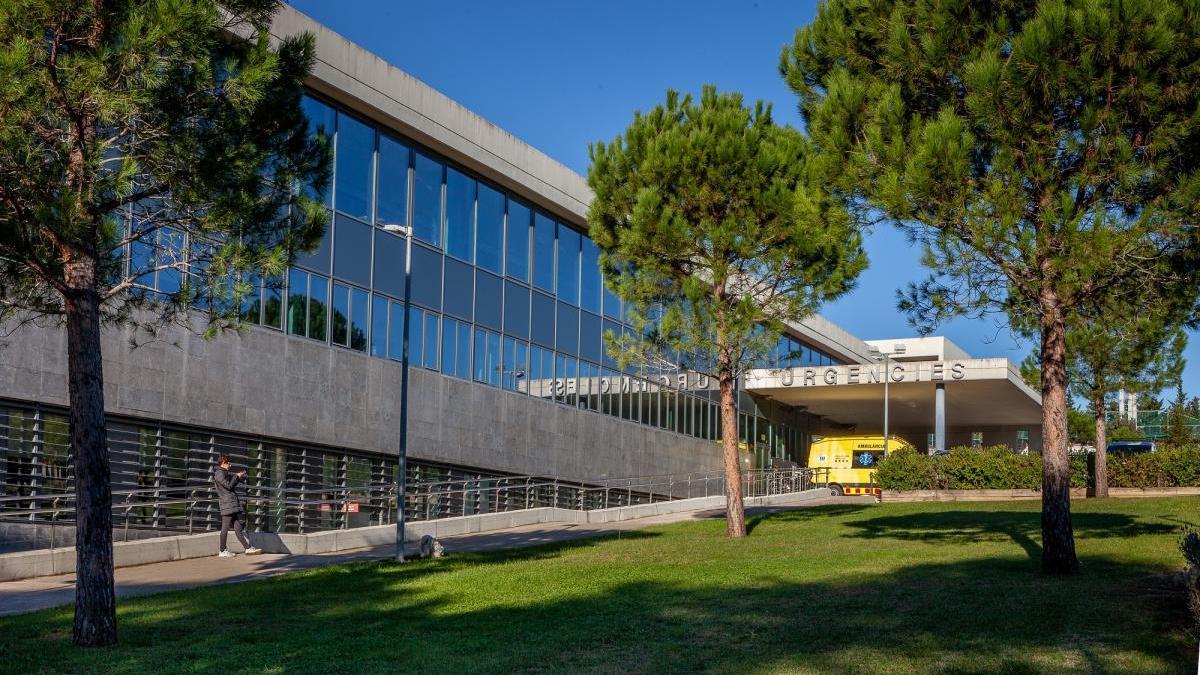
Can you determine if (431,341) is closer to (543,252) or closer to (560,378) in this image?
(543,252)

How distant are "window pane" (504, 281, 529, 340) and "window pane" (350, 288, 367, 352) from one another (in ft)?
20.6

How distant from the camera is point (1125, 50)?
14.7 meters

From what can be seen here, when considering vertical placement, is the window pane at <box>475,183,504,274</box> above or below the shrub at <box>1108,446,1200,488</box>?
above

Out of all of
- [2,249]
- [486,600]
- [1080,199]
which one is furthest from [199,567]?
[1080,199]

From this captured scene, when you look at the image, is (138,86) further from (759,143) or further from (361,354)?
(361,354)

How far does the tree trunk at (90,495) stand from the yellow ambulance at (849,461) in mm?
37032

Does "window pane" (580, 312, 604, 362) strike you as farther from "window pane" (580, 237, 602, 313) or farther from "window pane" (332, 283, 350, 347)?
"window pane" (332, 283, 350, 347)

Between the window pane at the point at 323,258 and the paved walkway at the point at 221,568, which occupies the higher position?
the window pane at the point at 323,258

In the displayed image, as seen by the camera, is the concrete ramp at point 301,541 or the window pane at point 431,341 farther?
the window pane at point 431,341

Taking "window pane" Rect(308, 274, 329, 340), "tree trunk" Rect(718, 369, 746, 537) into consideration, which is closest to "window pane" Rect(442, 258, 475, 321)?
"window pane" Rect(308, 274, 329, 340)

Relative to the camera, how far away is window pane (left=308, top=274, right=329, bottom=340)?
2614cm

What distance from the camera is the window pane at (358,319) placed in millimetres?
27531

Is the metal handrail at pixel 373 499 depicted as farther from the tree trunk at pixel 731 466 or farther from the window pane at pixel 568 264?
the tree trunk at pixel 731 466

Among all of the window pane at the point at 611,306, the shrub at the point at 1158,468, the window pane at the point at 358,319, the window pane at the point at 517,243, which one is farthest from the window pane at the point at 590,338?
the shrub at the point at 1158,468
